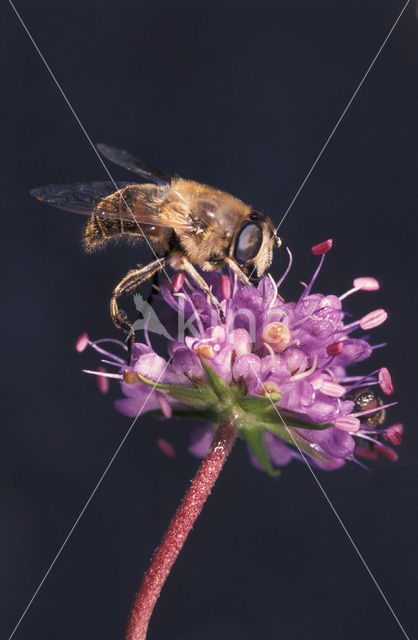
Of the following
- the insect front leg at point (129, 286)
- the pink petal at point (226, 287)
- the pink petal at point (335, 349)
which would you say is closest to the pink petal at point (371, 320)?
the pink petal at point (335, 349)

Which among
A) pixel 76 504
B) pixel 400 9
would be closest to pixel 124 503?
pixel 76 504

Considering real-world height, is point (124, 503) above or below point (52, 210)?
below

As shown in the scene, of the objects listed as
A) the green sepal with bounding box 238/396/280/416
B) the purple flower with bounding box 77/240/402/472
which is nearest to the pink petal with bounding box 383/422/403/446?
the purple flower with bounding box 77/240/402/472

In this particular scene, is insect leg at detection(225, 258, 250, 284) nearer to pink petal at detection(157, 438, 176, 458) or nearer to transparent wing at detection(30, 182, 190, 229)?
transparent wing at detection(30, 182, 190, 229)

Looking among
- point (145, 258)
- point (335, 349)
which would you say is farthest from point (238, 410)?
point (145, 258)

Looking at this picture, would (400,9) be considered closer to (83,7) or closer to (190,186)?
(83,7)

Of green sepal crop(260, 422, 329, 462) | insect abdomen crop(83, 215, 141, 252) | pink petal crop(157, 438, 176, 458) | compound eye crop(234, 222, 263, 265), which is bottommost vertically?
pink petal crop(157, 438, 176, 458)

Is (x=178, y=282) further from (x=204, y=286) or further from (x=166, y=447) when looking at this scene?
(x=166, y=447)
